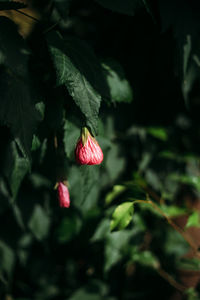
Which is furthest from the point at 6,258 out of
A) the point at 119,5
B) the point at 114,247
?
the point at 119,5

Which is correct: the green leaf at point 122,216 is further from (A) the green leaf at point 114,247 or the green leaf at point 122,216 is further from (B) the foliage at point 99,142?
(A) the green leaf at point 114,247

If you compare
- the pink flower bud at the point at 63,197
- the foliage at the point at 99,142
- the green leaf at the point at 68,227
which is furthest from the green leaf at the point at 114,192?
the green leaf at the point at 68,227

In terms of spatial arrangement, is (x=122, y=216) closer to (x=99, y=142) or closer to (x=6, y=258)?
(x=99, y=142)

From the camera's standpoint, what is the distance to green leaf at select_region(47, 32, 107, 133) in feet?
1.64

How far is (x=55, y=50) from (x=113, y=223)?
0.39 meters

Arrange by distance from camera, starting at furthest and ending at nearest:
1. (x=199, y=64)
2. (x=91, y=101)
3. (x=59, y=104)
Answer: (x=199, y=64) < (x=59, y=104) < (x=91, y=101)

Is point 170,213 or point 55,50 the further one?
point 170,213

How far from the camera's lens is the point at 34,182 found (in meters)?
0.92

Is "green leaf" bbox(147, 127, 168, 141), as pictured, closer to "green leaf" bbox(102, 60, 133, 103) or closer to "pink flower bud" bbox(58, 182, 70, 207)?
"green leaf" bbox(102, 60, 133, 103)

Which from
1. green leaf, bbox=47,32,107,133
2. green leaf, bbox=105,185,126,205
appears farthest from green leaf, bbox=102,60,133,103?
green leaf, bbox=105,185,126,205

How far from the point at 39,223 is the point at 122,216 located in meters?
0.42

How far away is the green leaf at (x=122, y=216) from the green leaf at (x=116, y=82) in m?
0.27

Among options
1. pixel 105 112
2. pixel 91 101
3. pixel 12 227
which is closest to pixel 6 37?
pixel 91 101

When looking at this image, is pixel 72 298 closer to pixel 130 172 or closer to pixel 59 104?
pixel 130 172
